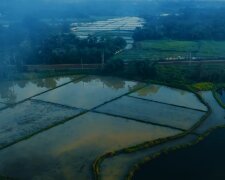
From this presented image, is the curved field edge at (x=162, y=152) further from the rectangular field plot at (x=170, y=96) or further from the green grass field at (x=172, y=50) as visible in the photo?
the green grass field at (x=172, y=50)

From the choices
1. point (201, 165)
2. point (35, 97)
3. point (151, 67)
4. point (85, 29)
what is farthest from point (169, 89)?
point (85, 29)

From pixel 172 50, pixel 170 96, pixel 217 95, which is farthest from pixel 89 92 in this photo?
pixel 172 50

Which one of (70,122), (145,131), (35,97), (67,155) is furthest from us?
(35,97)

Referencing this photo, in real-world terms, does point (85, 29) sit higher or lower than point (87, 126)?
higher

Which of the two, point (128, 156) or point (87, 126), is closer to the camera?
point (128, 156)

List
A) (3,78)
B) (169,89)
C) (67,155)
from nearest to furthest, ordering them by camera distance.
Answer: (67,155) < (169,89) < (3,78)

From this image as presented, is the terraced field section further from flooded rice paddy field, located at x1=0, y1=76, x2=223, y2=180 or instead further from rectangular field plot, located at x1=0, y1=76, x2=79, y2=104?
rectangular field plot, located at x1=0, y1=76, x2=79, y2=104

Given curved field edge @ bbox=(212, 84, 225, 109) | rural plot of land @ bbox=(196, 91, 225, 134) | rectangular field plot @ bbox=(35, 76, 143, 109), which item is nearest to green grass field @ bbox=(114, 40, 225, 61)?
rectangular field plot @ bbox=(35, 76, 143, 109)

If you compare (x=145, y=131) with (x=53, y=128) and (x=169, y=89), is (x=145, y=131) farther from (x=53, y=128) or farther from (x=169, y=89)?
(x=169, y=89)
